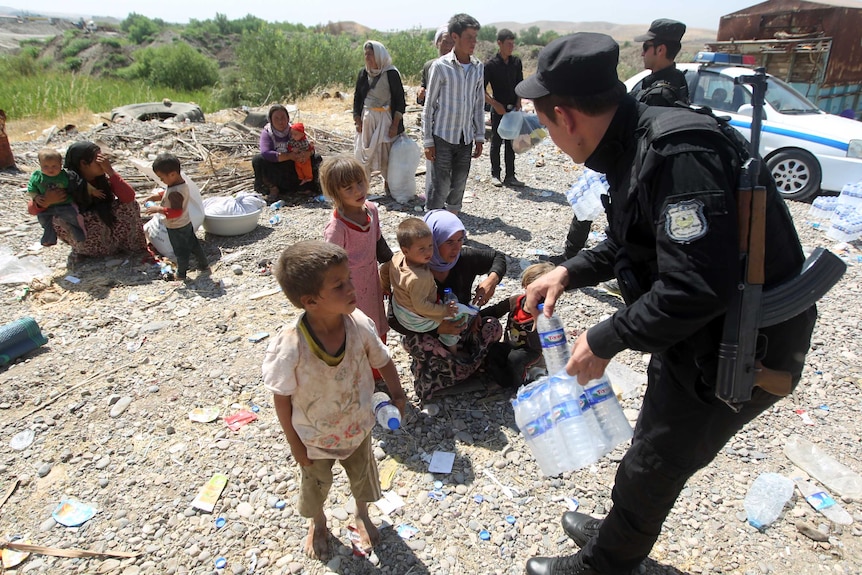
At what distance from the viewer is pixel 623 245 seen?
1.63m

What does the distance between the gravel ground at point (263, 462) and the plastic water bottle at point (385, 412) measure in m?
0.66

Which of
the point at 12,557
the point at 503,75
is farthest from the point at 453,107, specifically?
the point at 12,557

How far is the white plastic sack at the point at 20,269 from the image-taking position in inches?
194

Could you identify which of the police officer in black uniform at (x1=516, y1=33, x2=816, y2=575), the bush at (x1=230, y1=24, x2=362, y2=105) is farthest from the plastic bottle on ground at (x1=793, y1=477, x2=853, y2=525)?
the bush at (x1=230, y1=24, x2=362, y2=105)

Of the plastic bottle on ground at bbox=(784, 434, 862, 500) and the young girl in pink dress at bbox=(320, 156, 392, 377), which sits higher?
the young girl in pink dress at bbox=(320, 156, 392, 377)

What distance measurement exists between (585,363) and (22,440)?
3285 millimetres

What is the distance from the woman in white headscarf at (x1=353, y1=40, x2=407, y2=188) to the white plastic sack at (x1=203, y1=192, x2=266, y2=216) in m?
1.52

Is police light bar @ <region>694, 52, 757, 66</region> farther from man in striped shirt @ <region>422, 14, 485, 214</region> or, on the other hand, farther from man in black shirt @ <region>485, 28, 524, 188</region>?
man in striped shirt @ <region>422, 14, 485, 214</region>

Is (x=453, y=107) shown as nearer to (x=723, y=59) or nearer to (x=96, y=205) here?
(x=96, y=205)

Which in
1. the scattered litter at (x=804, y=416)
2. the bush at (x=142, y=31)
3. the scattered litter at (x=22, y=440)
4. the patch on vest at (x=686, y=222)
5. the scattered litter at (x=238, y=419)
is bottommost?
the scattered litter at (x=804, y=416)

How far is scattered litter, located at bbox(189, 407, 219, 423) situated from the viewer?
3.18 meters

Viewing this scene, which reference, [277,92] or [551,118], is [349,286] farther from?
[277,92]

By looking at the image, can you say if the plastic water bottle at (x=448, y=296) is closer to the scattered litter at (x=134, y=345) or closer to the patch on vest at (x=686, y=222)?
the patch on vest at (x=686, y=222)

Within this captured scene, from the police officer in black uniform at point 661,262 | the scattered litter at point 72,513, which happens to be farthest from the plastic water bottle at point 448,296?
the scattered litter at point 72,513
